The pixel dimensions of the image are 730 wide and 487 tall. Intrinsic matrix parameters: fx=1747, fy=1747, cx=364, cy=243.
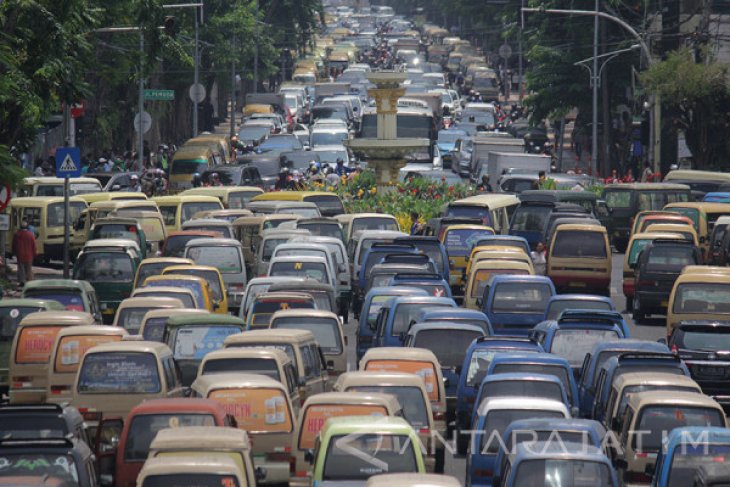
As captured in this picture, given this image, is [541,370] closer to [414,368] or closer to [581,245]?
[414,368]

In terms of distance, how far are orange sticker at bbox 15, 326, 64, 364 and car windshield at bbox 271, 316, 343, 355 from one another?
3.21 meters

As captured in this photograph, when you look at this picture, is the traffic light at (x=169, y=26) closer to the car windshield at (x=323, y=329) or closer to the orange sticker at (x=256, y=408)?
the car windshield at (x=323, y=329)

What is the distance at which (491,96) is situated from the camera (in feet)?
371

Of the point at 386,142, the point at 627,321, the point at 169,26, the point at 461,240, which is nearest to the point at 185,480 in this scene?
the point at 627,321

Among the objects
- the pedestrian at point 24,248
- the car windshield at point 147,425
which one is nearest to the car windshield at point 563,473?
the car windshield at point 147,425

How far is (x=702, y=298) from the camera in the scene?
29.5 metres

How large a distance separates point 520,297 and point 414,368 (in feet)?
29.4

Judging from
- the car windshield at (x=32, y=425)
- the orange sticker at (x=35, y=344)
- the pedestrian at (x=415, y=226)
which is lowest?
the pedestrian at (x=415, y=226)

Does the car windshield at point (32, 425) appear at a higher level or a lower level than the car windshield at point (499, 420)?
higher

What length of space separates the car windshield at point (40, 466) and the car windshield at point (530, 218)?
28433 millimetres

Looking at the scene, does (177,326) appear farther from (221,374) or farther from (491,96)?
(491,96)

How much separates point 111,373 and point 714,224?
24.5m

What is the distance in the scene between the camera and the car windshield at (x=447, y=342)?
933 inches

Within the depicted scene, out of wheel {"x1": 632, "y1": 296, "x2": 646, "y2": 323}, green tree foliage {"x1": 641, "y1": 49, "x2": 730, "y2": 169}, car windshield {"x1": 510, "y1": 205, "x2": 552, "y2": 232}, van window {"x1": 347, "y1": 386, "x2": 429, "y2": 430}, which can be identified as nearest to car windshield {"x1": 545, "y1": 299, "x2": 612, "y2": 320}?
wheel {"x1": 632, "y1": 296, "x2": 646, "y2": 323}
